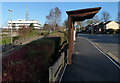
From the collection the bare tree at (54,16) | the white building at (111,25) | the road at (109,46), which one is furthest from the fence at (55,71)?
the white building at (111,25)

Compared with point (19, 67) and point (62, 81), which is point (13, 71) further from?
point (62, 81)

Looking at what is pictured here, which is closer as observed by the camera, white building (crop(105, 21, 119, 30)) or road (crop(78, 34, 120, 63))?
road (crop(78, 34, 120, 63))

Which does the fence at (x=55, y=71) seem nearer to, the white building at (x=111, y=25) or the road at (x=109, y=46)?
the road at (x=109, y=46)

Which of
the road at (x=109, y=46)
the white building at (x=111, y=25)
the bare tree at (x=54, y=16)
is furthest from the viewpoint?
the white building at (x=111, y=25)

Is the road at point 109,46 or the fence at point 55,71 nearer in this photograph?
the fence at point 55,71

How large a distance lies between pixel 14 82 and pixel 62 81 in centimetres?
174

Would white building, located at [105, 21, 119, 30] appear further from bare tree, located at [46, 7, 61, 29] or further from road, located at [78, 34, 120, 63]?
road, located at [78, 34, 120, 63]

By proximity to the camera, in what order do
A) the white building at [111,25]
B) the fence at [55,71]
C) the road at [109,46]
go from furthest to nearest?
1. the white building at [111,25]
2. the road at [109,46]
3. the fence at [55,71]

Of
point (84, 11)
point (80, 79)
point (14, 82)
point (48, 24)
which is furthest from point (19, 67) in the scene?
point (48, 24)

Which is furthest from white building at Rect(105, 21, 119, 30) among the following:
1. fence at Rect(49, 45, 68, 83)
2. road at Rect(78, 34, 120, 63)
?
fence at Rect(49, 45, 68, 83)

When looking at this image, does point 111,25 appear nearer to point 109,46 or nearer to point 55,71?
point 109,46

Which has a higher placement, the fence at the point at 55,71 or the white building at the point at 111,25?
the white building at the point at 111,25

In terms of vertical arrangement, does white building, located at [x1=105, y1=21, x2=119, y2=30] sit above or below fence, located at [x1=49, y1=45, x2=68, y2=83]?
above

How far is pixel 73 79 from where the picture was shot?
7.09 meters
